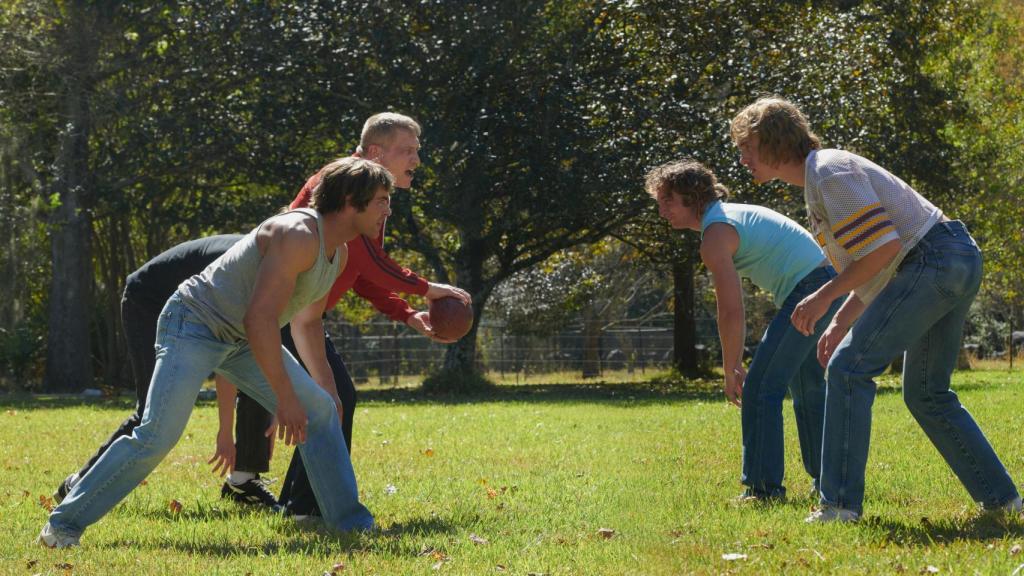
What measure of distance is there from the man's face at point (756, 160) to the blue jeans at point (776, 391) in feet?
3.32

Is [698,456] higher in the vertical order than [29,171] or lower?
lower

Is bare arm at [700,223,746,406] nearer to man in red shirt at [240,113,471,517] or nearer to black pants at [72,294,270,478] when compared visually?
man in red shirt at [240,113,471,517]

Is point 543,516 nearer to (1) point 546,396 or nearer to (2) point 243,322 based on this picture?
(2) point 243,322

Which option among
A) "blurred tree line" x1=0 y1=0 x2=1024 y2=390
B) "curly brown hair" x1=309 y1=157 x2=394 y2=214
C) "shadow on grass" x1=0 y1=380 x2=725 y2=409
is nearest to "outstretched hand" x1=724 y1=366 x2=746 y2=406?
"curly brown hair" x1=309 y1=157 x2=394 y2=214

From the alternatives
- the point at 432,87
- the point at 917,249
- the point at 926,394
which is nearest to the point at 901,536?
the point at 926,394

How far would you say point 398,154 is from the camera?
6.37 meters

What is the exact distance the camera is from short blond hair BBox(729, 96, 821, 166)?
5.49 metres

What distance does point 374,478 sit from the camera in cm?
828

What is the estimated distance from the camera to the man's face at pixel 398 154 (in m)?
6.34

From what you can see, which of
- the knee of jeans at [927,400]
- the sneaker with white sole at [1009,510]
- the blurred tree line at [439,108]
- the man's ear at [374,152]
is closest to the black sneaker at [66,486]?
the man's ear at [374,152]

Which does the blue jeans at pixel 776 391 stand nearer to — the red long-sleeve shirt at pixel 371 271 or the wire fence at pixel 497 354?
the red long-sleeve shirt at pixel 371 271

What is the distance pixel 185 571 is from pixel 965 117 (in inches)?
1049

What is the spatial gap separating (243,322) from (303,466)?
1.31 meters

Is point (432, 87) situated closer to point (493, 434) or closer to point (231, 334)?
point (493, 434)
